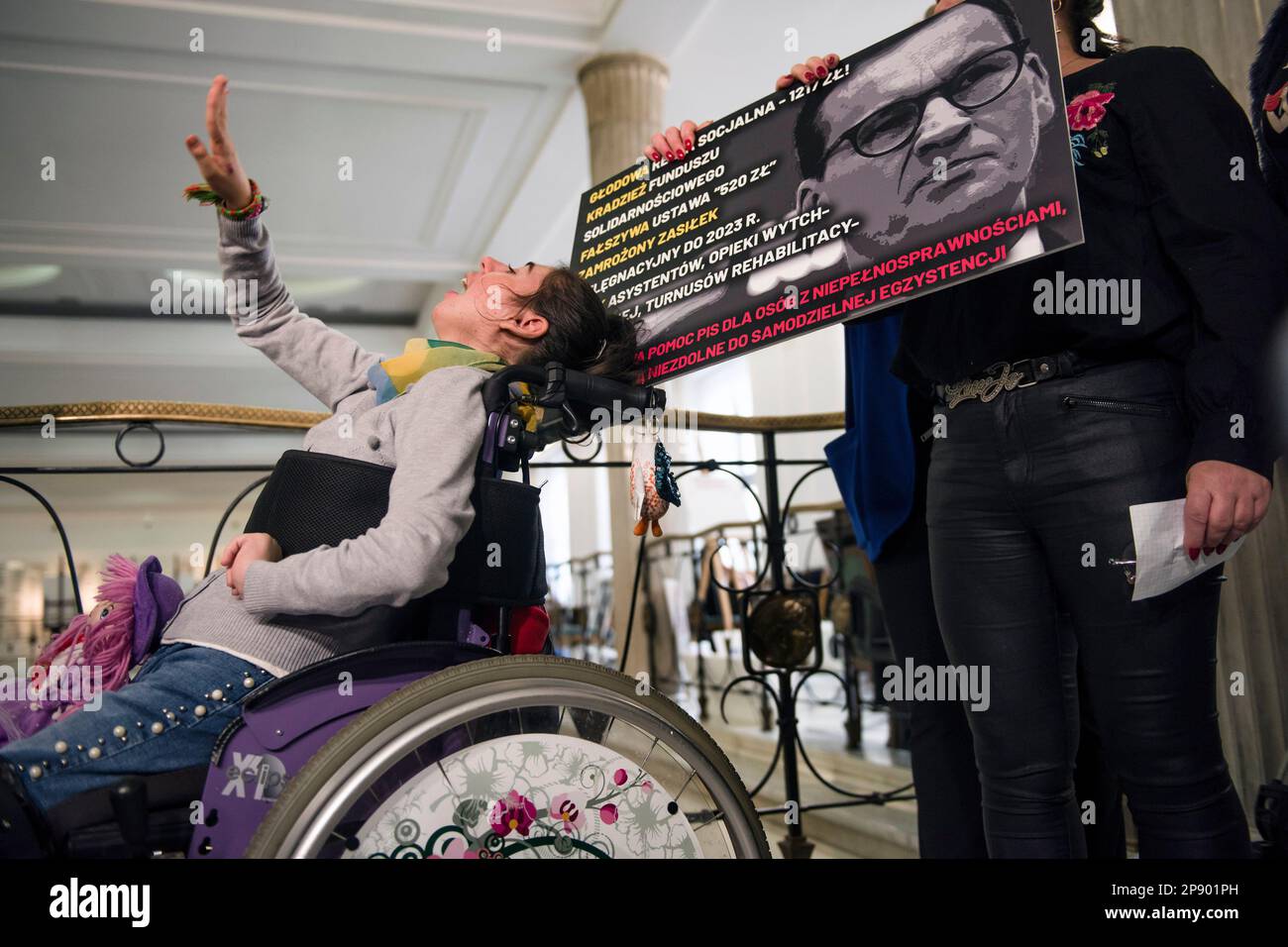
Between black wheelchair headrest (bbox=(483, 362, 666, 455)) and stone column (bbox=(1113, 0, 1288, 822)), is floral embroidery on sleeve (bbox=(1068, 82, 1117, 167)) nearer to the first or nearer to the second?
black wheelchair headrest (bbox=(483, 362, 666, 455))

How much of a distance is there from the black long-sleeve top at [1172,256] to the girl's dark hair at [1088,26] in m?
0.11

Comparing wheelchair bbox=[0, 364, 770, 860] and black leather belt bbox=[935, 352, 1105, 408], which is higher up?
black leather belt bbox=[935, 352, 1105, 408]

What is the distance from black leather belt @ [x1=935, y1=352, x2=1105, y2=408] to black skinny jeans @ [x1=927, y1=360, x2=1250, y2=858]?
11mm

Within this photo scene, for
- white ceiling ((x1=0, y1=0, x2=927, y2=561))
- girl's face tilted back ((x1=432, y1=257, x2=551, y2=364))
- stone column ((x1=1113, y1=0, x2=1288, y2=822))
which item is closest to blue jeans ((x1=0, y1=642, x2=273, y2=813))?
girl's face tilted back ((x1=432, y1=257, x2=551, y2=364))

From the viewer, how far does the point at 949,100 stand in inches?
48.9

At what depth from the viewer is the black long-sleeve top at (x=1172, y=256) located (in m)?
1.03

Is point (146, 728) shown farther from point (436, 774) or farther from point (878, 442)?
point (878, 442)

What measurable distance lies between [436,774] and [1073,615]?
0.82m

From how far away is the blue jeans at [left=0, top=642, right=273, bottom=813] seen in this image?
89cm

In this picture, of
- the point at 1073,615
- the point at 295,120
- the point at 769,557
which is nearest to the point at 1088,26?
the point at 1073,615

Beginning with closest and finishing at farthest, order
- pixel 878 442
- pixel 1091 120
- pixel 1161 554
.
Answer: pixel 1161 554
pixel 1091 120
pixel 878 442

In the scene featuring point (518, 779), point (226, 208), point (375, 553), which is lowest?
point (518, 779)

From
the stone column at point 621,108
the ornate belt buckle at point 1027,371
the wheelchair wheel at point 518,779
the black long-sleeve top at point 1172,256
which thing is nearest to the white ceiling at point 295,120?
the stone column at point 621,108
